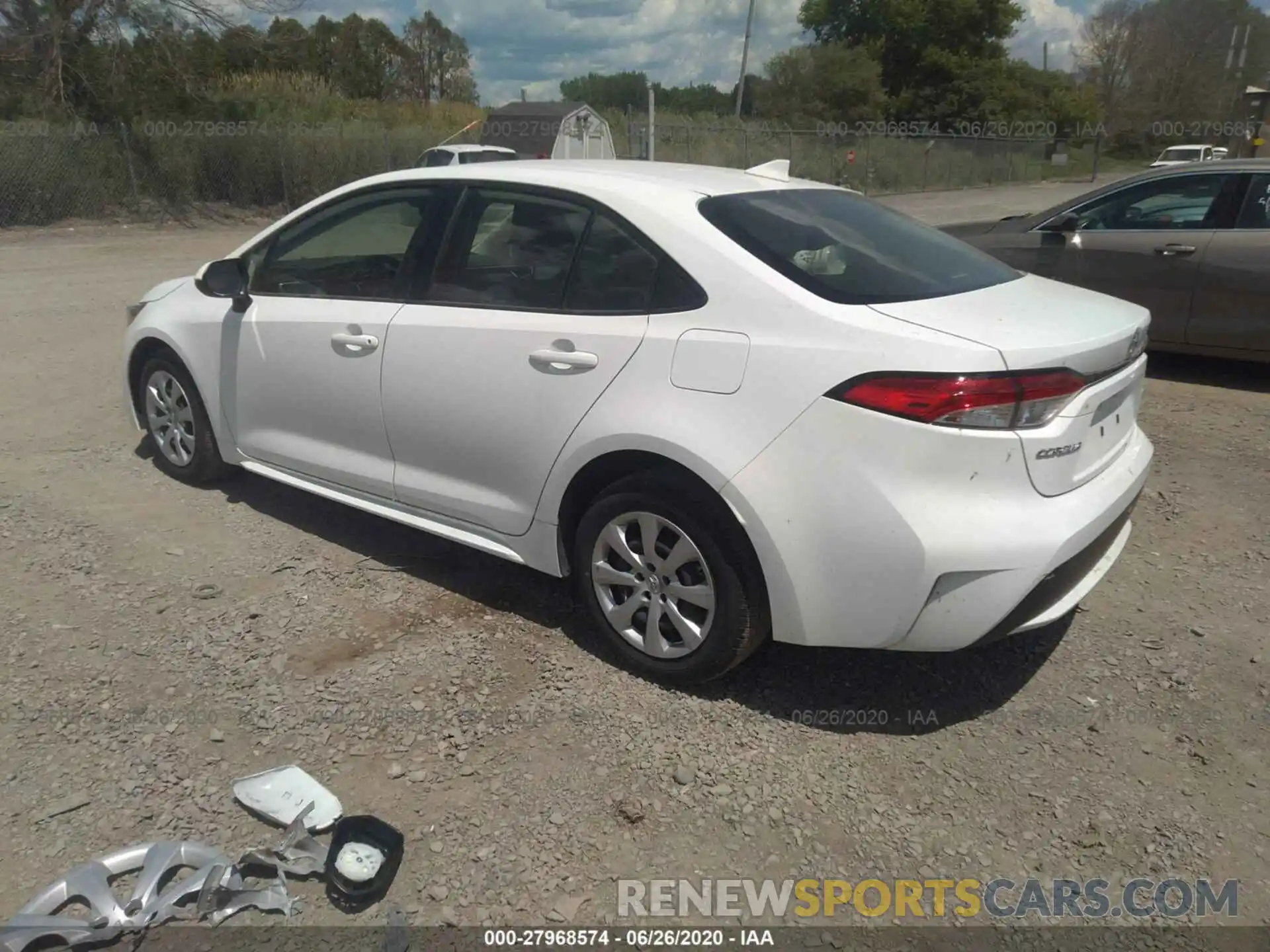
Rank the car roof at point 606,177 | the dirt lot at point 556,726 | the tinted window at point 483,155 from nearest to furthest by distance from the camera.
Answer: the dirt lot at point 556,726
the car roof at point 606,177
the tinted window at point 483,155

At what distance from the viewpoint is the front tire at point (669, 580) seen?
9.96ft

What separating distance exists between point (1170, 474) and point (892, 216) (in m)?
2.60

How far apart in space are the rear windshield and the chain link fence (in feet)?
62.0

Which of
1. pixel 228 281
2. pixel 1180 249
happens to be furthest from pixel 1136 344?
pixel 1180 249

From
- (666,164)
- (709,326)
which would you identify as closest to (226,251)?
(666,164)

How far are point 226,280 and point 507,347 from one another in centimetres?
164

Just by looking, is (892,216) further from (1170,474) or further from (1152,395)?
(1152,395)

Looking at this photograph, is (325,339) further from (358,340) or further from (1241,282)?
(1241,282)

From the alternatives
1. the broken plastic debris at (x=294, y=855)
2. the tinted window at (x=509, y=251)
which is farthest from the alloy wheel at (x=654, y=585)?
the broken plastic debris at (x=294, y=855)

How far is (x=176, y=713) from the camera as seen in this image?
10.5 feet

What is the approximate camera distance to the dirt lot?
8.69ft

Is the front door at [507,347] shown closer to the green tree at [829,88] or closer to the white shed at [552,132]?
the white shed at [552,132]

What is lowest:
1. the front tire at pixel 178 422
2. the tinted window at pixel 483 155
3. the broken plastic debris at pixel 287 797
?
the broken plastic debris at pixel 287 797

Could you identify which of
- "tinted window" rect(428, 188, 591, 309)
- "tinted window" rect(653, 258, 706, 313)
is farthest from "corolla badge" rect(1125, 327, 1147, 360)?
"tinted window" rect(428, 188, 591, 309)
